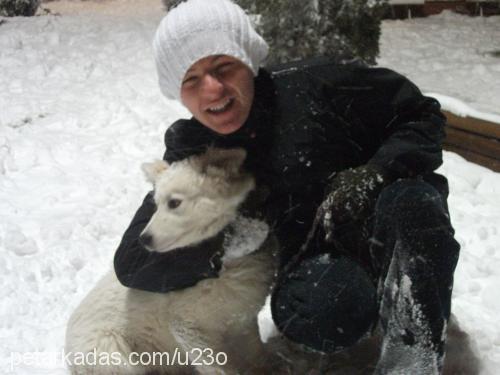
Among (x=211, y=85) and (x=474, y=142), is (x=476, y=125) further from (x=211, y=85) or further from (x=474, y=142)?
(x=211, y=85)

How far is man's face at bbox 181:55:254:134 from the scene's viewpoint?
2.22 m

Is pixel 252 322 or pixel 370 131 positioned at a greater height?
pixel 370 131

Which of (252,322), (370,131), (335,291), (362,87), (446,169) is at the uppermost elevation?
(362,87)

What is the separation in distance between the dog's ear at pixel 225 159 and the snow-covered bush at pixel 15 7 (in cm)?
1216

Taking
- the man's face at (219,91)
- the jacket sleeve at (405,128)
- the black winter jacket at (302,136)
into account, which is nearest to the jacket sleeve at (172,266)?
the black winter jacket at (302,136)

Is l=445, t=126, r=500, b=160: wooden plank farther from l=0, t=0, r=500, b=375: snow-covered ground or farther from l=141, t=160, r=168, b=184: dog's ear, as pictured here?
l=141, t=160, r=168, b=184: dog's ear

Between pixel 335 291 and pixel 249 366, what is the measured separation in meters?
0.86

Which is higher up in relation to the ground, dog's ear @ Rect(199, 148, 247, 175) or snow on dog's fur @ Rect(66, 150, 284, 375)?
dog's ear @ Rect(199, 148, 247, 175)

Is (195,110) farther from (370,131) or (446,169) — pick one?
(446,169)

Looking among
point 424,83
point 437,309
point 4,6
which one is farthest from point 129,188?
point 4,6

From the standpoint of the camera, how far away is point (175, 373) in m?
2.77

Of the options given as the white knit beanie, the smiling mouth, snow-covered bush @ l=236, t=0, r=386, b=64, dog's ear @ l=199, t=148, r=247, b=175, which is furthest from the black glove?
snow-covered bush @ l=236, t=0, r=386, b=64

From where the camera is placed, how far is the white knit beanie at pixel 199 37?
2.18 meters

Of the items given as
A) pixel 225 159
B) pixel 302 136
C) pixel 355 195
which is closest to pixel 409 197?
pixel 355 195
